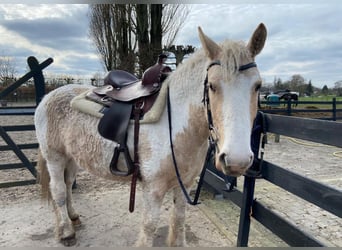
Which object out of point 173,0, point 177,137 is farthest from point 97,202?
point 173,0

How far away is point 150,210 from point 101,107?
0.91 m

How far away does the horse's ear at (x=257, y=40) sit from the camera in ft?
4.53

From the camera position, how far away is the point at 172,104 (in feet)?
5.89

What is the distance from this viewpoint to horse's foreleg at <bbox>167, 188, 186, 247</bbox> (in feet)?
7.06

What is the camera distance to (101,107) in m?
2.10

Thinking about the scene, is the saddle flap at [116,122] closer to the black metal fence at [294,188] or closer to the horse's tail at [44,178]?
the black metal fence at [294,188]

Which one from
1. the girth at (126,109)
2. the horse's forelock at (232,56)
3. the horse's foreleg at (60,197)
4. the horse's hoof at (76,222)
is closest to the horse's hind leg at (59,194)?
the horse's foreleg at (60,197)

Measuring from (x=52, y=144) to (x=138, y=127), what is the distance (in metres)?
1.11

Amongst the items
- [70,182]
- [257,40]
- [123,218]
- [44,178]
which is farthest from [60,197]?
[257,40]

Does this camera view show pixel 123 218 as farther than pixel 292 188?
Yes

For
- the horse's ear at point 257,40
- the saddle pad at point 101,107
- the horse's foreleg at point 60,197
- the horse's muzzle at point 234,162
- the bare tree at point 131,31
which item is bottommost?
the horse's foreleg at point 60,197

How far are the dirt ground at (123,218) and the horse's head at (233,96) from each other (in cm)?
149

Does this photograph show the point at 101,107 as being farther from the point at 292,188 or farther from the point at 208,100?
the point at 292,188

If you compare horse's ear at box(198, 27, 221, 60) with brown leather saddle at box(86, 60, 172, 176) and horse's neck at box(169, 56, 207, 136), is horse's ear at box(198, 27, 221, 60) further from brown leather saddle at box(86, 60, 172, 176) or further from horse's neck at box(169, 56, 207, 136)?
brown leather saddle at box(86, 60, 172, 176)
